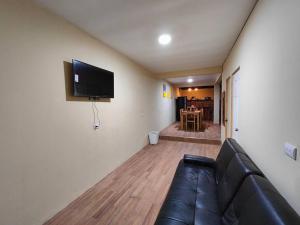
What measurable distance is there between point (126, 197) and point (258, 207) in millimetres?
1759

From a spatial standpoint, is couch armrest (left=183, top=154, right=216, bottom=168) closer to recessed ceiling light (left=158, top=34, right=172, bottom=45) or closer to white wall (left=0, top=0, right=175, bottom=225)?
white wall (left=0, top=0, right=175, bottom=225)

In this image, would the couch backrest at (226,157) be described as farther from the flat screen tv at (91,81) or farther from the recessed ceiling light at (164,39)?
the flat screen tv at (91,81)

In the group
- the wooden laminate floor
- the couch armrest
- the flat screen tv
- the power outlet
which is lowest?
the wooden laminate floor

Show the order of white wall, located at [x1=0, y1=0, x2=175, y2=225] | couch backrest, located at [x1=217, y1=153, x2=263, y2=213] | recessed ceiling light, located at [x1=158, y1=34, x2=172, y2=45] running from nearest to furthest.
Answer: couch backrest, located at [x1=217, y1=153, x2=263, y2=213] → white wall, located at [x1=0, y1=0, x2=175, y2=225] → recessed ceiling light, located at [x1=158, y1=34, x2=172, y2=45]

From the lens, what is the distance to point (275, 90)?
1.17 meters

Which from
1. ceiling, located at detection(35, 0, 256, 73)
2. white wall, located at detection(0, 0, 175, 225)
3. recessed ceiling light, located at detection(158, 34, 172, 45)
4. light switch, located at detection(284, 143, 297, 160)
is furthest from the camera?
recessed ceiling light, located at detection(158, 34, 172, 45)

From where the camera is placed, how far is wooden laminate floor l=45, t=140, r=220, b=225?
68.3 inches

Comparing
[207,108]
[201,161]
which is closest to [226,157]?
[201,161]

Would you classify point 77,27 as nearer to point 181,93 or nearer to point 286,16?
point 286,16

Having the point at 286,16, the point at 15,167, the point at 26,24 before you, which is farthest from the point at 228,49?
the point at 15,167

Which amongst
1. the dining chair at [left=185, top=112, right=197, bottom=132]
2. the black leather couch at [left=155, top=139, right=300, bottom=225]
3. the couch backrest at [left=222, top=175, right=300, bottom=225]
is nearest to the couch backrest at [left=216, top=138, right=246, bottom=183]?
the black leather couch at [left=155, top=139, right=300, bottom=225]

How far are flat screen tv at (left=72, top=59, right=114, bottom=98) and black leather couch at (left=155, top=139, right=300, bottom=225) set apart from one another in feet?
5.84

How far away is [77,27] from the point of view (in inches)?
83.0

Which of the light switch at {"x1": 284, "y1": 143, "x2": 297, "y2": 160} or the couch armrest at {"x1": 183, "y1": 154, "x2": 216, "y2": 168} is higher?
the light switch at {"x1": 284, "y1": 143, "x2": 297, "y2": 160}
